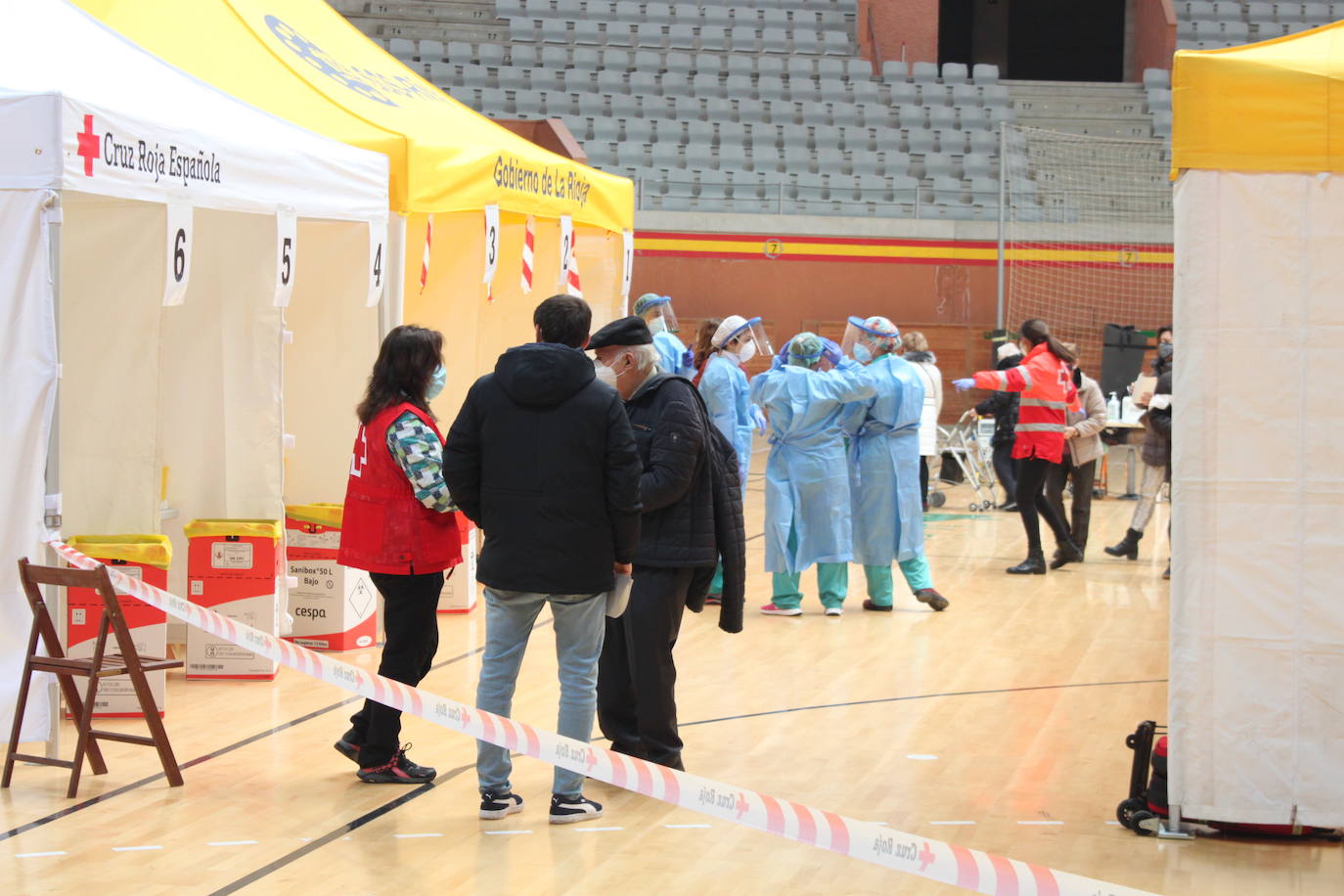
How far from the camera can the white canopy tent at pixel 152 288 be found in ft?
16.0

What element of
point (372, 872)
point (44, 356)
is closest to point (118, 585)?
point (44, 356)

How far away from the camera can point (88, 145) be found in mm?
4941

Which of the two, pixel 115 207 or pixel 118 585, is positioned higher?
pixel 115 207

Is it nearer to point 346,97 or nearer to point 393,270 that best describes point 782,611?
point 393,270

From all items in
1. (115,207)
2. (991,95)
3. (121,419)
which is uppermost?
(991,95)

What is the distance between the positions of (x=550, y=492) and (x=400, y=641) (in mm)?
956

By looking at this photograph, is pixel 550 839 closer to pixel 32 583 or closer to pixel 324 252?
pixel 32 583

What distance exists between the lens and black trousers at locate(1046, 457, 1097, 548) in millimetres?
9805

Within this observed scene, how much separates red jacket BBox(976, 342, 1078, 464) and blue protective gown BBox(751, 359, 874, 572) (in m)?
1.58

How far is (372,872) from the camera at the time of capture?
395cm

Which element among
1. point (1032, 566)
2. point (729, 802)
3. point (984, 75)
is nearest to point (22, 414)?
point (729, 802)

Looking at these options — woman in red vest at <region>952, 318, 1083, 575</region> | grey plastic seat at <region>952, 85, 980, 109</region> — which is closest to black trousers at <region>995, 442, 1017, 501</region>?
woman in red vest at <region>952, 318, 1083, 575</region>

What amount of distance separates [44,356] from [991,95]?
18.2m

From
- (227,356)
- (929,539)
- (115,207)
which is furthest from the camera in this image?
(929,539)
